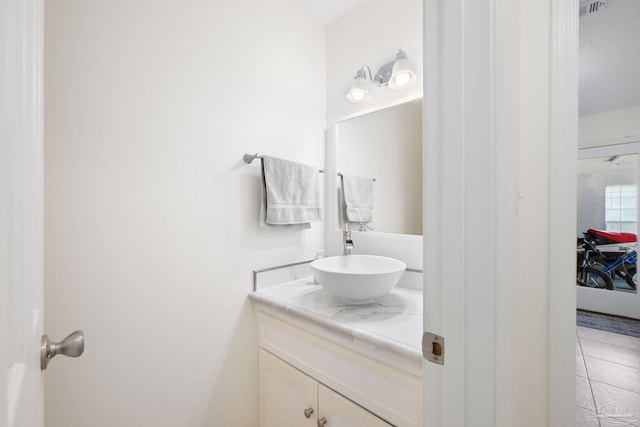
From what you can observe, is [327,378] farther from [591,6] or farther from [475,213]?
[591,6]

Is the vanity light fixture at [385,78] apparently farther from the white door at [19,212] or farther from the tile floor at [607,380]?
the tile floor at [607,380]

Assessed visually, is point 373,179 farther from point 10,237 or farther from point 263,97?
point 10,237

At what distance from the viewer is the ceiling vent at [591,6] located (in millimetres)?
1560

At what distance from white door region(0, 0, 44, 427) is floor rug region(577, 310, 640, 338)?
4.32m

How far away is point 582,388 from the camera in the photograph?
1877 mm

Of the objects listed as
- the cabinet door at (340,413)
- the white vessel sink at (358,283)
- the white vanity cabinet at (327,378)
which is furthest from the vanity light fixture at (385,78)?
the cabinet door at (340,413)

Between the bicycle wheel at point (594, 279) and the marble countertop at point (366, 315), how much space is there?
12.1ft

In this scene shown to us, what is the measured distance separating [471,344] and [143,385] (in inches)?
46.0

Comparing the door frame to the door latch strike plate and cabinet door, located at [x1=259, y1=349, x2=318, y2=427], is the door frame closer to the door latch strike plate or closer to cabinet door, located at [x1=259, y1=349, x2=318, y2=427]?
the door latch strike plate

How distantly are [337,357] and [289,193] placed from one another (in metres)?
0.83

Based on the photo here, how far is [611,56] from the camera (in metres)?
2.13

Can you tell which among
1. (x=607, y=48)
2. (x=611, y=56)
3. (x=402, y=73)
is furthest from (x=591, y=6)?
(x=402, y=73)

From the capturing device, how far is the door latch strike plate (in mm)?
538

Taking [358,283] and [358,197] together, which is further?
[358,197]
